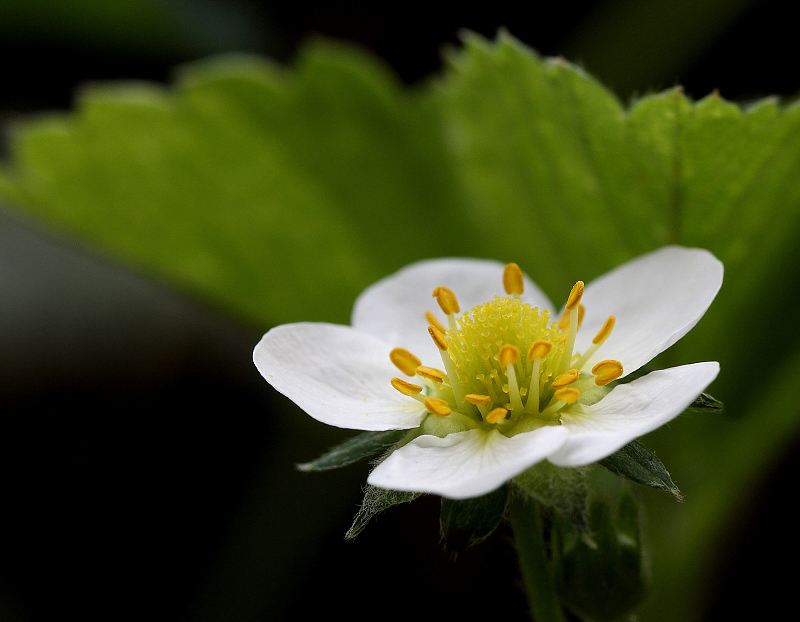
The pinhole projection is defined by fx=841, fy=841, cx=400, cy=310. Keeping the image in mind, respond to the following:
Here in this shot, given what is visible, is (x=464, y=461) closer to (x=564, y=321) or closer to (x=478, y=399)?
(x=478, y=399)

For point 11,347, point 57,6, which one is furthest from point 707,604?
point 57,6

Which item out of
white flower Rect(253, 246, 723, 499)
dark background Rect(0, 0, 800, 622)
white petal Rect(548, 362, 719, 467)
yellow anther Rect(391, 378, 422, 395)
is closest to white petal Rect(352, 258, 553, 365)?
white flower Rect(253, 246, 723, 499)

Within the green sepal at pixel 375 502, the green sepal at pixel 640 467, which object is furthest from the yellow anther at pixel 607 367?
the green sepal at pixel 375 502

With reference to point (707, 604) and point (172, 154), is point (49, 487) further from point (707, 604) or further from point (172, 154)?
point (707, 604)

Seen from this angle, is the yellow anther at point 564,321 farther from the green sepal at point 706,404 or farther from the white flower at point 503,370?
the green sepal at point 706,404

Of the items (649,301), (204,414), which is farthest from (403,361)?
(204,414)

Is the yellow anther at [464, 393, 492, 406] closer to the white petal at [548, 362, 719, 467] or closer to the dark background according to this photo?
the white petal at [548, 362, 719, 467]
